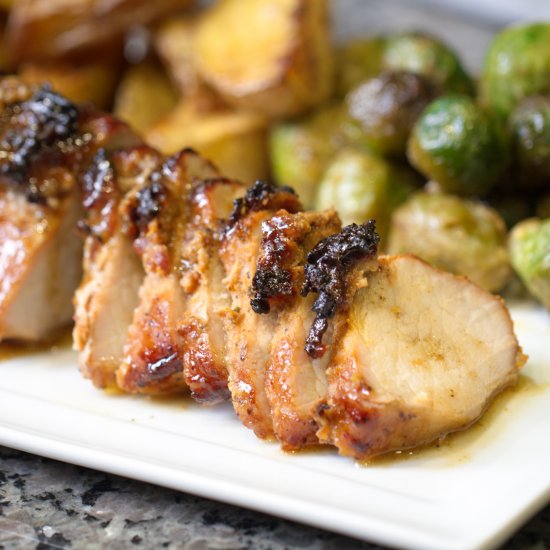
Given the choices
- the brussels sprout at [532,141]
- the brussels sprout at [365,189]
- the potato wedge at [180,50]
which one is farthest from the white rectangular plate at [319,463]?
the potato wedge at [180,50]

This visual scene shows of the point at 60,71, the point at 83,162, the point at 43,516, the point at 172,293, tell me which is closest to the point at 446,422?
the point at 172,293

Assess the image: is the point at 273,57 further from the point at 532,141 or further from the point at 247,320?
the point at 247,320

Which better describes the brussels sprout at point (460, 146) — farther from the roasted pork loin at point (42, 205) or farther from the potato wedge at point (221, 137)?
the roasted pork loin at point (42, 205)

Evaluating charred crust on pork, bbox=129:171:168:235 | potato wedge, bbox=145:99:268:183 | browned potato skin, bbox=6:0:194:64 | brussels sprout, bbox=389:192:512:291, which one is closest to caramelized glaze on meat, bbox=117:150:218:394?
charred crust on pork, bbox=129:171:168:235

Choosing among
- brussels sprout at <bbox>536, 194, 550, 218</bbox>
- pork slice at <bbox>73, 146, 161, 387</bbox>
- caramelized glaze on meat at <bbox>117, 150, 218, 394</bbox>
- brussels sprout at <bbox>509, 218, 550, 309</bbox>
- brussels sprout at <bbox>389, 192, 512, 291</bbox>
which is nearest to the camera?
caramelized glaze on meat at <bbox>117, 150, 218, 394</bbox>

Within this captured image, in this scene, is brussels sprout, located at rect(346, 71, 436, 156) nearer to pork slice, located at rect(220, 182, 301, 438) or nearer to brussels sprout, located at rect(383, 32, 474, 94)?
brussels sprout, located at rect(383, 32, 474, 94)

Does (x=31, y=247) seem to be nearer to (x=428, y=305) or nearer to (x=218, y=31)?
(x=428, y=305)
